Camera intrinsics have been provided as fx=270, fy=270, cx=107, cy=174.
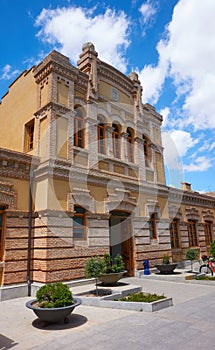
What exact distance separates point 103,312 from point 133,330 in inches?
70.3

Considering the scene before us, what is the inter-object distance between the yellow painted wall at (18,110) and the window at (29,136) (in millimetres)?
203

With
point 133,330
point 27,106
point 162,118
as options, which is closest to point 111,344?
point 133,330

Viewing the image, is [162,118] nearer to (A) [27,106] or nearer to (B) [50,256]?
(A) [27,106]

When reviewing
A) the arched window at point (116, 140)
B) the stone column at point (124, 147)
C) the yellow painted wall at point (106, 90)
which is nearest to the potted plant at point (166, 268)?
the stone column at point (124, 147)

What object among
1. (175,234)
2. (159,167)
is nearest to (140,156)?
(159,167)

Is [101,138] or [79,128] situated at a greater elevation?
[79,128]

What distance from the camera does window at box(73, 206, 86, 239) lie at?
446 inches

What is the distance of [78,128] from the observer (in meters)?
12.9

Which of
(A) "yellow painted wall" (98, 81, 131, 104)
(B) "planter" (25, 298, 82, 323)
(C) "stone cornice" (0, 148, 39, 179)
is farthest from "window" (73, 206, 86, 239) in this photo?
(A) "yellow painted wall" (98, 81, 131, 104)

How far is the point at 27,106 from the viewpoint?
1340cm

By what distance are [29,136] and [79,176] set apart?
11.4 ft

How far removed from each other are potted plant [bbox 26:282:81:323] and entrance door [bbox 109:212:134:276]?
6.87 metres

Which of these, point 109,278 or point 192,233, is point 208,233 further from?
point 109,278

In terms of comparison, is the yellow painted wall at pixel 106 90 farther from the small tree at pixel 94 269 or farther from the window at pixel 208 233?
the window at pixel 208 233
